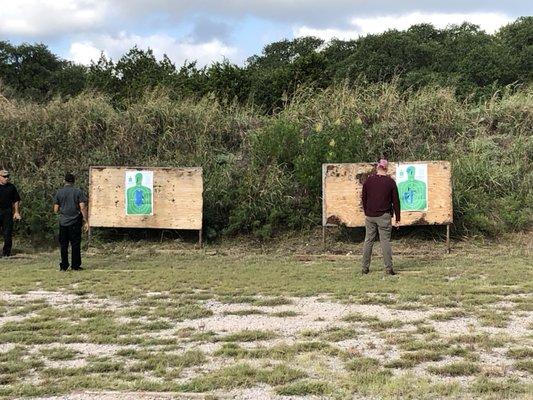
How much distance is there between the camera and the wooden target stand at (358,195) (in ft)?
40.4

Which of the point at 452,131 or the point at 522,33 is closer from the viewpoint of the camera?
the point at 452,131

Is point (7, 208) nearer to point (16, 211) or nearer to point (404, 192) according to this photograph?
point (16, 211)

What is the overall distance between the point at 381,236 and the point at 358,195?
323 centimetres

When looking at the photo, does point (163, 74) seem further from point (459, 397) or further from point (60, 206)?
point (459, 397)

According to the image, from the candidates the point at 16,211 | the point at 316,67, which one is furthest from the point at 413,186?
the point at 316,67

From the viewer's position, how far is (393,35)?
45438mm

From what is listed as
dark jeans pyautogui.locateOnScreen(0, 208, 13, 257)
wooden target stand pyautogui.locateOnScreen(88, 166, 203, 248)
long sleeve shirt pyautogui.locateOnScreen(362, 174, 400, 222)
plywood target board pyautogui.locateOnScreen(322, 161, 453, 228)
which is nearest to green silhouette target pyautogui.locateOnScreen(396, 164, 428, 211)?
plywood target board pyautogui.locateOnScreen(322, 161, 453, 228)

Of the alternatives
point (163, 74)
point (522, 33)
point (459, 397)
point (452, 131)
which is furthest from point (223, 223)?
point (522, 33)

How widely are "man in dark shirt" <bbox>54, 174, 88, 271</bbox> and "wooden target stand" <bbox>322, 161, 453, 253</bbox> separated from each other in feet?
16.6

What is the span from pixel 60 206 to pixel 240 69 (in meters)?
13.6

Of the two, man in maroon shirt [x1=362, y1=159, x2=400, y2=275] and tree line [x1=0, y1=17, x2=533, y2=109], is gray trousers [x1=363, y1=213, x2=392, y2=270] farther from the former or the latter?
tree line [x1=0, y1=17, x2=533, y2=109]

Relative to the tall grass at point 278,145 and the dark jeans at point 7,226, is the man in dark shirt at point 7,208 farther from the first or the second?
the tall grass at point 278,145

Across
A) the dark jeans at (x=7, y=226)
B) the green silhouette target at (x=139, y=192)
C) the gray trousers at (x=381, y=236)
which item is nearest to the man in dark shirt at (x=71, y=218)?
the dark jeans at (x=7, y=226)

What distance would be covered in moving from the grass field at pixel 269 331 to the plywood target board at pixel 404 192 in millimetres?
2003
